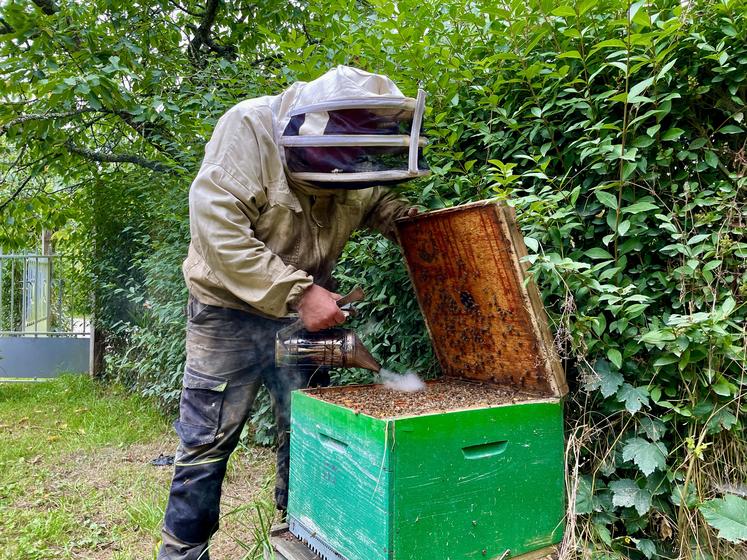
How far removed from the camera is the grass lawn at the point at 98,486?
2699 mm

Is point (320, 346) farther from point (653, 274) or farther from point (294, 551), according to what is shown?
point (653, 274)

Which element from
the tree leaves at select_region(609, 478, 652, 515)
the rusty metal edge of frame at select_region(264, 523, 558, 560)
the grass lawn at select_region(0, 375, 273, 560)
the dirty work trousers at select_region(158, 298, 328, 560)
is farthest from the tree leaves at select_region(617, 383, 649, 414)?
the grass lawn at select_region(0, 375, 273, 560)

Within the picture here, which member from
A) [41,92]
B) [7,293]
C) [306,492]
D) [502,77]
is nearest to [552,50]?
[502,77]

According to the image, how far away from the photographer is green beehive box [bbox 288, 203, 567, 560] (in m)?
1.38

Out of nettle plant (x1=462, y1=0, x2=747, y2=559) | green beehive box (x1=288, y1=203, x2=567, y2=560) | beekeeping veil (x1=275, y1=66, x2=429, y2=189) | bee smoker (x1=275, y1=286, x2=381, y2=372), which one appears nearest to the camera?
green beehive box (x1=288, y1=203, x2=567, y2=560)

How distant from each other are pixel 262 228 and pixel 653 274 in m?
1.36

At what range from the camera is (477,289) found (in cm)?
193

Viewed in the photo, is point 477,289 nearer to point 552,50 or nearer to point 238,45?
point 552,50

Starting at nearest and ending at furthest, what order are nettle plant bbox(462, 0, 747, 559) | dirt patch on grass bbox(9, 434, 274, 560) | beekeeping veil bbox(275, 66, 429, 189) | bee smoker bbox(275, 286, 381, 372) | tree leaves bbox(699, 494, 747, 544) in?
tree leaves bbox(699, 494, 747, 544) → nettle plant bbox(462, 0, 747, 559) → beekeeping veil bbox(275, 66, 429, 189) → bee smoker bbox(275, 286, 381, 372) → dirt patch on grass bbox(9, 434, 274, 560)

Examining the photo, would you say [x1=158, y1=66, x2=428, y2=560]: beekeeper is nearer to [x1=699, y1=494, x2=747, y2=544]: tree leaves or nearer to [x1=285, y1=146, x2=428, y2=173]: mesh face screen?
[x1=285, y1=146, x2=428, y2=173]: mesh face screen

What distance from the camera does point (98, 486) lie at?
3.46 meters

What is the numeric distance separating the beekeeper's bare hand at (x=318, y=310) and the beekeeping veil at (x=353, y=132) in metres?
0.39

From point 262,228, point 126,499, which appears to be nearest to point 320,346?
point 262,228

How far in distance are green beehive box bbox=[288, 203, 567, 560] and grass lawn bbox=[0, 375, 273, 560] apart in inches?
30.6
